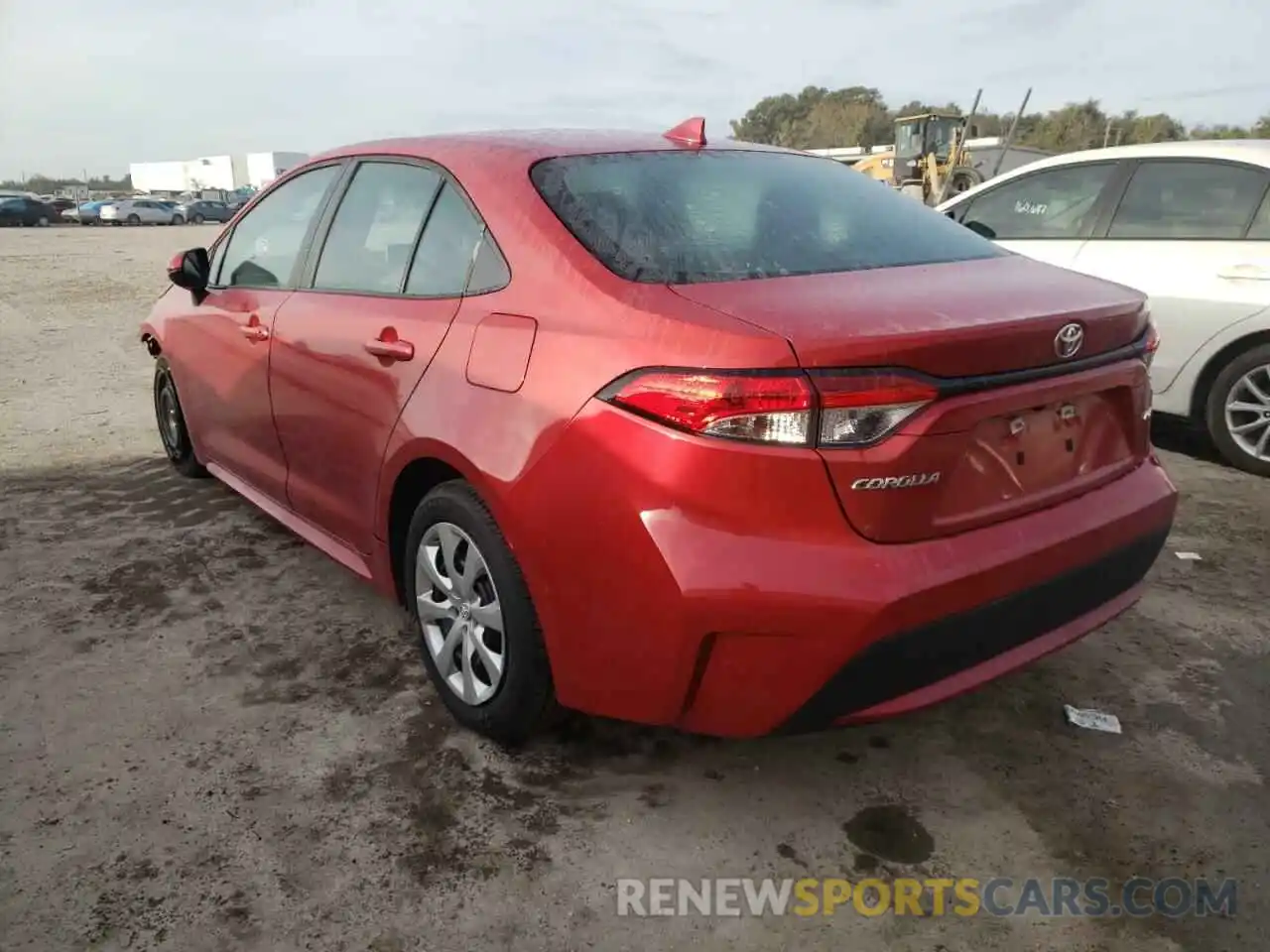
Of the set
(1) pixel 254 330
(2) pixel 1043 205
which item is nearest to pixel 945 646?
(1) pixel 254 330

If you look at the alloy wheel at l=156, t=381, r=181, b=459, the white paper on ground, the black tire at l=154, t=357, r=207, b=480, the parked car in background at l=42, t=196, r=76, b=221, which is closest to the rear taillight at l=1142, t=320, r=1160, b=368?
the white paper on ground

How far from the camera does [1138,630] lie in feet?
11.1

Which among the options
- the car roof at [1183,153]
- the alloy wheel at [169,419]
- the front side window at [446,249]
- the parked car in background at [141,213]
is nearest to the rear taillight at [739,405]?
the front side window at [446,249]

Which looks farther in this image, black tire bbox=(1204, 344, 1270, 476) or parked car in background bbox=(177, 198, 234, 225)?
parked car in background bbox=(177, 198, 234, 225)

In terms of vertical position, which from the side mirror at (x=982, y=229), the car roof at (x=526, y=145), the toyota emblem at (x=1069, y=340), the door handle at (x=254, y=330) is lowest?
the door handle at (x=254, y=330)

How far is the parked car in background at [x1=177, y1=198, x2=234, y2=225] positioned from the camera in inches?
1759

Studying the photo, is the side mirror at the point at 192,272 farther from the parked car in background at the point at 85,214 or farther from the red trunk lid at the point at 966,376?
the parked car in background at the point at 85,214

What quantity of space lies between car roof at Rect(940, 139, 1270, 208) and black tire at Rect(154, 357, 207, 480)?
4.88 m

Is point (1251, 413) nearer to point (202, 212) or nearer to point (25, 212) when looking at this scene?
point (25, 212)

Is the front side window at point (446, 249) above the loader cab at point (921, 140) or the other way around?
the other way around

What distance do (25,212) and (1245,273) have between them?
4383cm

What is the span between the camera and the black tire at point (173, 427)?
4863mm

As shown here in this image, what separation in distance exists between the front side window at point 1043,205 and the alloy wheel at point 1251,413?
1.29 meters

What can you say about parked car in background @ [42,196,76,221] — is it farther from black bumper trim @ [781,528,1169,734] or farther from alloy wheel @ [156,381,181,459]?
black bumper trim @ [781,528,1169,734]
